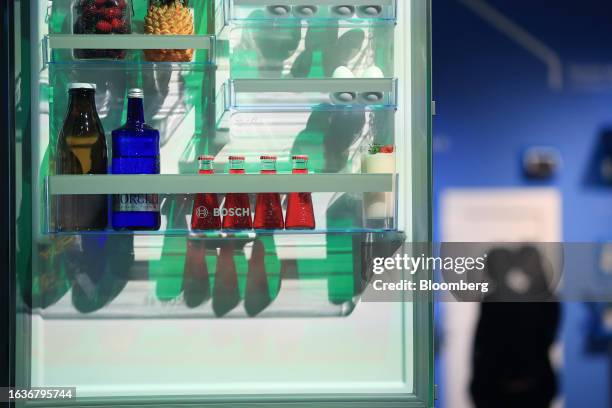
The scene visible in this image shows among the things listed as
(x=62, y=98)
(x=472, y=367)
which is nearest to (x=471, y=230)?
(x=472, y=367)

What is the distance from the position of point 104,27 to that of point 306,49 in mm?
498

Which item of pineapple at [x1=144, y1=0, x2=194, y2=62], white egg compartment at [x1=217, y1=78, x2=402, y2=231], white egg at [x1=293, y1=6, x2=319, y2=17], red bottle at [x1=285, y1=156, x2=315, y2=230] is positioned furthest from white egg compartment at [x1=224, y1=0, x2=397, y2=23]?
red bottle at [x1=285, y1=156, x2=315, y2=230]

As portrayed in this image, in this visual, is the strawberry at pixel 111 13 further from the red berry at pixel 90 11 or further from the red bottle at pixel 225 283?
the red bottle at pixel 225 283

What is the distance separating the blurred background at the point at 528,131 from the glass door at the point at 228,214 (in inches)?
26.0

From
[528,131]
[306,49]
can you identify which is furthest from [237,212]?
[528,131]

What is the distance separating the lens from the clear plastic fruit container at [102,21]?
171 centimetres

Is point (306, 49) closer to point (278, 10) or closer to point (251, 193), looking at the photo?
point (278, 10)

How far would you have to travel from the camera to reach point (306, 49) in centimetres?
182

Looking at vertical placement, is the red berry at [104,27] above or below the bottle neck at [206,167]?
above

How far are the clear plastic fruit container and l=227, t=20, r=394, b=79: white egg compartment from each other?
0.26m

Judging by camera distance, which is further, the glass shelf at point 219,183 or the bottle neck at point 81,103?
the bottle neck at point 81,103

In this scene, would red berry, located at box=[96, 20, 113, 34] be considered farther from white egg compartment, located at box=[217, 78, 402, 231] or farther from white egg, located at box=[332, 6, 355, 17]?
white egg, located at box=[332, 6, 355, 17]

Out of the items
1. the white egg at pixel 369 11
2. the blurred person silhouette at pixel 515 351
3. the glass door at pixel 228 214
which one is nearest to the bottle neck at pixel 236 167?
the glass door at pixel 228 214

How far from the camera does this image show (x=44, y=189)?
1.67 meters
